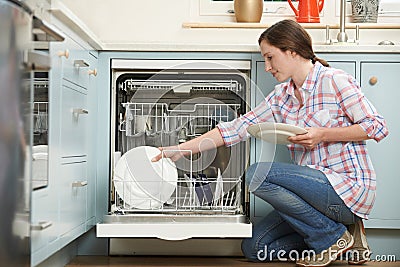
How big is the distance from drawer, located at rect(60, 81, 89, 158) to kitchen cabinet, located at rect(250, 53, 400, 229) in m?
0.71

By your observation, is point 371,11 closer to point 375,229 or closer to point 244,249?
point 375,229

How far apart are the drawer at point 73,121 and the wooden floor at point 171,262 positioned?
17.7 inches

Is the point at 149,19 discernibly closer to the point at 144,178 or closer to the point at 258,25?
the point at 258,25

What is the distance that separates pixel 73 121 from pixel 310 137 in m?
0.84

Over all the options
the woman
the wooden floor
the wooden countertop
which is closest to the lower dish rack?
the woman

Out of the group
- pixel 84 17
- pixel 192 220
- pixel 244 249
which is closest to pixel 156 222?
pixel 192 220

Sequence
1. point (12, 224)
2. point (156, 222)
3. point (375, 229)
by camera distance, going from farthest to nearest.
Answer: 1. point (375, 229)
2. point (156, 222)
3. point (12, 224)

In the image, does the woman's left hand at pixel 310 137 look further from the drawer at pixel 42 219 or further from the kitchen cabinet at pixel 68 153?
the drawer at pixel 42 219

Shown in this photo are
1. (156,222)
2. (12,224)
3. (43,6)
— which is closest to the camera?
(12,224)

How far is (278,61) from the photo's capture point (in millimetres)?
2938

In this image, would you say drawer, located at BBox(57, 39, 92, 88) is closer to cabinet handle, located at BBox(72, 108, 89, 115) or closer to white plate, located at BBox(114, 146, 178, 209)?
cabinet handle, located at BBox(72, 108, 89, 115)

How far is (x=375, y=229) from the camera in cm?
320

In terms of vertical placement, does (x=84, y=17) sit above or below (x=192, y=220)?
above

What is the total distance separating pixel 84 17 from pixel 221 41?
680 mm
